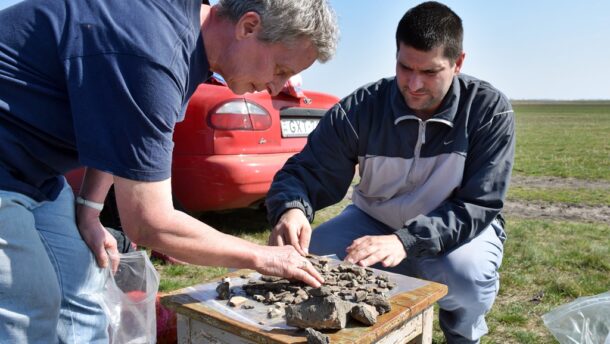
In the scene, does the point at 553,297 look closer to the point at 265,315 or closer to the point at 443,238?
the point at 443,238

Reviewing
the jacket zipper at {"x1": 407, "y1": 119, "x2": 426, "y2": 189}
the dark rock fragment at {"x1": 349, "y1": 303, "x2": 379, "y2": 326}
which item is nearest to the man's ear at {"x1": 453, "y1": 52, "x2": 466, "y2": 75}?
the jacket zipper at {"x1": 407, "y1": 119, "x2": 426, "y2": 189}

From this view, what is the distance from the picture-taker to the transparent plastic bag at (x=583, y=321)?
272cm

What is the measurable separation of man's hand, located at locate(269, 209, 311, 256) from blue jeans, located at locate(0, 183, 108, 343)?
763 mm

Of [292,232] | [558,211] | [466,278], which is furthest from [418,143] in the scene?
[558,211]

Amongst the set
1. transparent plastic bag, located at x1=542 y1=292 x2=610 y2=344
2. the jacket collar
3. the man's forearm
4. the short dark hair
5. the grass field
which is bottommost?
the grass field

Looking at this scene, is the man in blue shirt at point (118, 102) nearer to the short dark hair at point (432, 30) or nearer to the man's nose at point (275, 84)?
the man's nose at point (275, 84)

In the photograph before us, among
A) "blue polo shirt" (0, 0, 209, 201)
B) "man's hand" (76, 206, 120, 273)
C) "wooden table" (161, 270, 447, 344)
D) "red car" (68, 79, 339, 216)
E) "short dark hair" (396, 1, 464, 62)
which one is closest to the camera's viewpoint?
"blue polo shirt" (0, 0, 209, 201)

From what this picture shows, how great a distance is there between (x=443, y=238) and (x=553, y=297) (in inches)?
67.6

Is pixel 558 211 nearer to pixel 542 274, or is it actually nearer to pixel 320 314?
pixel 542 274

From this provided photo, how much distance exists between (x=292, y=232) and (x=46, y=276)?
1042mm

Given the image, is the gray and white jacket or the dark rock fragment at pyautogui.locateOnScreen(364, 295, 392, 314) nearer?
the dark rock fragment at pyautogui.locateOnScreen(364, 295, 392, 314)

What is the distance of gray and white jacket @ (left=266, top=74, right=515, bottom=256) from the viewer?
2.81 metres

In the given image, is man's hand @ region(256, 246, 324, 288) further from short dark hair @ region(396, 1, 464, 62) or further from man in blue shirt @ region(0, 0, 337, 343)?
short dark hair @ region(396, 1, 464, 62)

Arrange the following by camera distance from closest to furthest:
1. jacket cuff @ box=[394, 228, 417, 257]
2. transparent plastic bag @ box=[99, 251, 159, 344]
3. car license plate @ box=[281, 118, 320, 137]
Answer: transparent plastic bag @ box=[99, 251, 159, 344]
jacket cuff @ box=[394, 228, 417, 257]
car license plate @ box=[281, 118, 320, 137]
